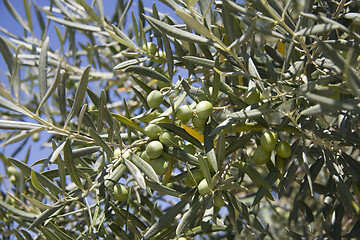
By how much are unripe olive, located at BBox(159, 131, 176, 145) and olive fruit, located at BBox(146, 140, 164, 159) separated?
1cm

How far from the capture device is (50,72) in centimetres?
196

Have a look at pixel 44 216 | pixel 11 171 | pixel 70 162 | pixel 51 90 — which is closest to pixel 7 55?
pixel 51 90

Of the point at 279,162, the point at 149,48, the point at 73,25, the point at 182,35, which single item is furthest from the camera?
the point at 73,25

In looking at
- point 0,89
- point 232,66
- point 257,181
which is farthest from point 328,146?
point 0,89

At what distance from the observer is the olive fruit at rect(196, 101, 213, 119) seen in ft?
3.14

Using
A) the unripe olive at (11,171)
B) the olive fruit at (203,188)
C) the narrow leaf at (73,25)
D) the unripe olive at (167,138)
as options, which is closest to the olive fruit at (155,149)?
the unripe olive at (167,138)

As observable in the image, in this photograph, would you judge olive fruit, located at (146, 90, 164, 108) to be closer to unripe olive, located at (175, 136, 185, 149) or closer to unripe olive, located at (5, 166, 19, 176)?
unripe olive, located at (175, 136, 185, 149)

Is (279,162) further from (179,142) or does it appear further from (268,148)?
(179,142)

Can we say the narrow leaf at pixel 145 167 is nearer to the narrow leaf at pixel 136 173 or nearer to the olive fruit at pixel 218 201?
the narrow leaf at pixel 136 173

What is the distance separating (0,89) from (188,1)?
473mm

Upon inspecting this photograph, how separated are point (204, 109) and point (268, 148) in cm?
18

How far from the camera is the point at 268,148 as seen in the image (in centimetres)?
97

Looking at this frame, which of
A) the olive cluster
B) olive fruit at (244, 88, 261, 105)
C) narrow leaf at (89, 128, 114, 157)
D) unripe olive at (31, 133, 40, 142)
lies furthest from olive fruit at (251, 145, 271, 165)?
unripe olive at (31, 133, 40, 142)

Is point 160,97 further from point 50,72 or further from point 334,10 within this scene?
point 50,72
